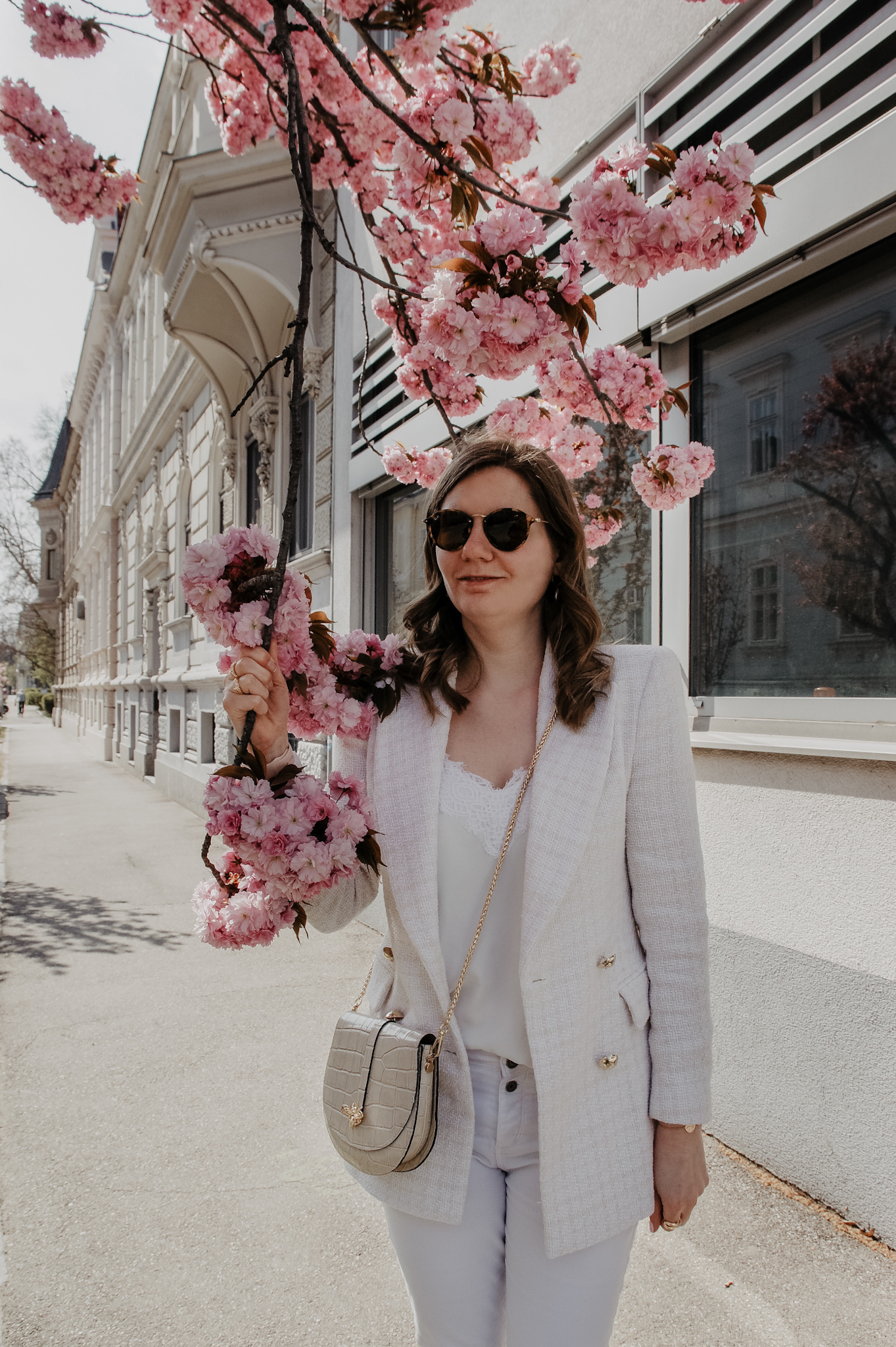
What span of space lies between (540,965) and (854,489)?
2217mm

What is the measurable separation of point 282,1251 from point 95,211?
3.81m


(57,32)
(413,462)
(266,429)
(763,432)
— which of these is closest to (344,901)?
(413,462)

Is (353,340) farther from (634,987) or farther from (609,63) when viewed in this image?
(634,987)

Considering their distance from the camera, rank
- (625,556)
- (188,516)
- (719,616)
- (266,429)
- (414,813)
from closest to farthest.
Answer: (414,813) → (719,616) → (625,556) → (266,429) → (188,516)

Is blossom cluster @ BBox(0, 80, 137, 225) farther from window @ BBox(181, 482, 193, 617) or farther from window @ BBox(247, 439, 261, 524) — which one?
window @ BBox(181, 482, 193, 617)

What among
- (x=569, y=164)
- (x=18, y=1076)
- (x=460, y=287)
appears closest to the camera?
(x=460, y=287)

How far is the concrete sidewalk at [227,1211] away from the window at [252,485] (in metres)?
6.09

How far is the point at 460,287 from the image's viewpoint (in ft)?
6.79

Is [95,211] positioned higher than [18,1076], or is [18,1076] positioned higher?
[95,211]

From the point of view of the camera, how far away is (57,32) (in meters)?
3.03

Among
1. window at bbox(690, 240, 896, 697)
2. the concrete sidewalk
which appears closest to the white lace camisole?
the concrete sidewalk

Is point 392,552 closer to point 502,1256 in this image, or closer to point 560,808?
point 560,808

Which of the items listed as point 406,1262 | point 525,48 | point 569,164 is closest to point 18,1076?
point 406,1262

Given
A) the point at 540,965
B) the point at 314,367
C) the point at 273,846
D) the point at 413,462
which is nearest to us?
the point at 273,846
